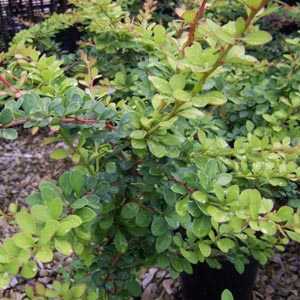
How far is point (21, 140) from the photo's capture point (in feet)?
11.7

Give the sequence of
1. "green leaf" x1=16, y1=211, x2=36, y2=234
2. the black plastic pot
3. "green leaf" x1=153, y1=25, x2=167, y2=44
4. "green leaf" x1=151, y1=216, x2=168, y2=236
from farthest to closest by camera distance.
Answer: the black plastic pot, "green leaf" x1=153, y1=25, x2=167, y2=44, "green leaf" x1=151, y1=216, x2=168, y2=236, "green leaf" x1=16, y1=211, x2=36, y2=234

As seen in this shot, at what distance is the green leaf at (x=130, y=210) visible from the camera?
1080mm

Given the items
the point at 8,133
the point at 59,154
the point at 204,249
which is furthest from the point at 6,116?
the point at 204,249

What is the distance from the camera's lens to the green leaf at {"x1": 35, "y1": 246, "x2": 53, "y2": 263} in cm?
76

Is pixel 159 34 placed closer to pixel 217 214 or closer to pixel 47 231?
pixel 217 214

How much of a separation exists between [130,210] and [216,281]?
0.87 meters

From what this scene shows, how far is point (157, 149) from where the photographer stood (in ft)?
3.03

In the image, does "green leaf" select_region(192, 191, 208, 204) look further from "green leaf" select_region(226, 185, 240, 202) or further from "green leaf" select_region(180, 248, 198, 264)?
"green leaf" select_region(180, 248, 198, 264)

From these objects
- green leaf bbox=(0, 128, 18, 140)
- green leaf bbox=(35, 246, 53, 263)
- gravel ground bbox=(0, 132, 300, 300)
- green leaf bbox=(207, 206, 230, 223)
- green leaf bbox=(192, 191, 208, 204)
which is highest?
green leaf bbox=(0, 128, 18, 140)

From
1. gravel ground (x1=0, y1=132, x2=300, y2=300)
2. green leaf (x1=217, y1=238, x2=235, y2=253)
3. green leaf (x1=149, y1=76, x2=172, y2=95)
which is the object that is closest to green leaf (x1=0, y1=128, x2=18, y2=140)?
green leaf (x1=149, y1=76, x2=172, y2=95)

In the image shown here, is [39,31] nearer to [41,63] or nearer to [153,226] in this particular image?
[41,63]

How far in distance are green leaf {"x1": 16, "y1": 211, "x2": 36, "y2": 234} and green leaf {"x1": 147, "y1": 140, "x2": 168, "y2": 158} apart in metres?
0.28

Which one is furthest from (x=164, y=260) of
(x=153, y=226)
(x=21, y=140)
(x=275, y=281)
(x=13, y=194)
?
(x=21, y=140)

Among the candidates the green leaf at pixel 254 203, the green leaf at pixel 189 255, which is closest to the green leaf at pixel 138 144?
the green leaf at pixel 254 203
